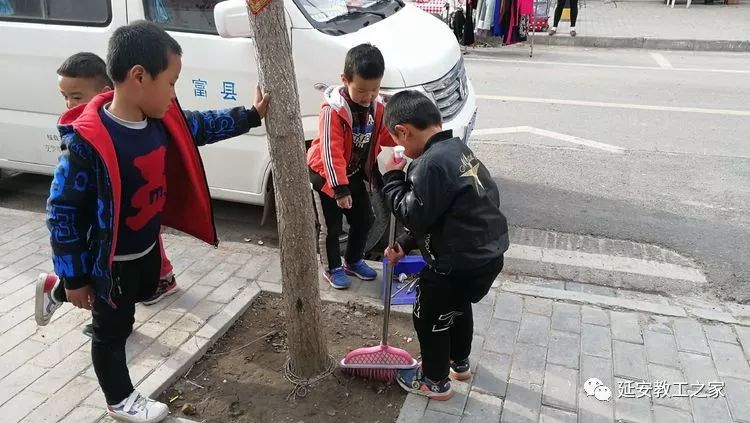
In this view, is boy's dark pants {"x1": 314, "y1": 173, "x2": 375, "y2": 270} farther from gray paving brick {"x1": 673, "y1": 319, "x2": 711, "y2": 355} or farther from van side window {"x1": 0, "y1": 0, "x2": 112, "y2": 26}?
van side window {"x1": 0, "y1": 0, "x2": 112, "y2": 26}

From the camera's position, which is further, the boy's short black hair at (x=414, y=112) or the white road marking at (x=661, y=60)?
the white road marking at (x=661, y=60)

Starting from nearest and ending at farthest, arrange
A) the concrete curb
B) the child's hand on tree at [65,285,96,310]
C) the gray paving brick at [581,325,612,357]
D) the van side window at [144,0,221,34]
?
the child's hand on tree at [65,285,96,310], the gray paving brick at [581,325,612,357], the van side window at [144,0,221,34], the concrete curb

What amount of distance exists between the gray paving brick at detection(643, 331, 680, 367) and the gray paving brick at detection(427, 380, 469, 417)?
102 cm

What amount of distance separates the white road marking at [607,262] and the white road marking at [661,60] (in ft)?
24.8

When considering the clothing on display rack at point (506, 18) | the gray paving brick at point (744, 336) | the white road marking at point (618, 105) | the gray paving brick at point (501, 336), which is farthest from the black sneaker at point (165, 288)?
the clothing on display rack at point (506, 18)

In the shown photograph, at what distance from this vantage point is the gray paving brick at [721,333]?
10.5ft

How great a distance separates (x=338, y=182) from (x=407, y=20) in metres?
1.83

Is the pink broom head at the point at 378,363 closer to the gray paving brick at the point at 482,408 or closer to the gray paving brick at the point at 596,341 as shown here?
the gray paving brick at the point at 482,408

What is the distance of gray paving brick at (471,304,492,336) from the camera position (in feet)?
10.6

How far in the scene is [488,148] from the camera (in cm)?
640

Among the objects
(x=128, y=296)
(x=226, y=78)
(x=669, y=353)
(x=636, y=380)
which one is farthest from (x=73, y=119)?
(x=669, y=353)

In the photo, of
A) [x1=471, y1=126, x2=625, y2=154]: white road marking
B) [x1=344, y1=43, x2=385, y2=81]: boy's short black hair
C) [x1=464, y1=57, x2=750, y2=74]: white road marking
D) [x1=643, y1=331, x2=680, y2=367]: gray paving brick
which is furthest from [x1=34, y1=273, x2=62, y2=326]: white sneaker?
[x1=464, y1=57, x2=750, y2=74]: white road marking

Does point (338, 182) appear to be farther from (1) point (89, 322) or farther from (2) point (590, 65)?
(2) point (590, 65)

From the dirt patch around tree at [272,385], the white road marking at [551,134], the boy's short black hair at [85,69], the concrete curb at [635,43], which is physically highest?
the boy's short black hair at [85,69]
